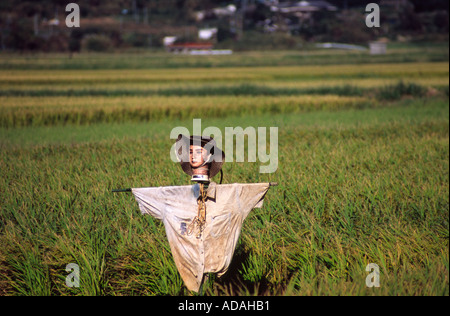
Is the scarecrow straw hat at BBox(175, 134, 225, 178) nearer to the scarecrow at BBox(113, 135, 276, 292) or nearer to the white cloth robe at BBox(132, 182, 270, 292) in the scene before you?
the scarecrow at BBox(113, 135, 276, 292)

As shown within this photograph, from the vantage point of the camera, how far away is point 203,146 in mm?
3146

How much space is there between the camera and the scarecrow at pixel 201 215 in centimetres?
319

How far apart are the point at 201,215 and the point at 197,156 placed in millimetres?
345

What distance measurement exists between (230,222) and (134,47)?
46844mm

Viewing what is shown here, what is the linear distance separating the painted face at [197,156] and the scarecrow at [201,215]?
3 cm

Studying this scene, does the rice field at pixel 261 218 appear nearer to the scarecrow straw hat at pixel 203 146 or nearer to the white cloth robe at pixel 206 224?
the white cloth robe at pixel 206 224

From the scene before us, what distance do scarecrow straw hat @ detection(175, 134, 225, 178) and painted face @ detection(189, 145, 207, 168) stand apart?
3cm

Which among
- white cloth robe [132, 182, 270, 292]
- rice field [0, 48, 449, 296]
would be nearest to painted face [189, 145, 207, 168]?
white cloth robe [132, 182, 270, 292]

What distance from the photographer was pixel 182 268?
3.24 meters

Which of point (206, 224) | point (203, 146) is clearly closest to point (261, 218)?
point (206, 224)

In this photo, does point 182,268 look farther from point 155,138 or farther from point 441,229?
point 155,138

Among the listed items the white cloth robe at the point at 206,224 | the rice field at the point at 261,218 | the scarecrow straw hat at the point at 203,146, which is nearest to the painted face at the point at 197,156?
the scarecrow straw hat at the point at 203,146

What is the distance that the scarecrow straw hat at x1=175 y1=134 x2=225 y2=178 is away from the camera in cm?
314
